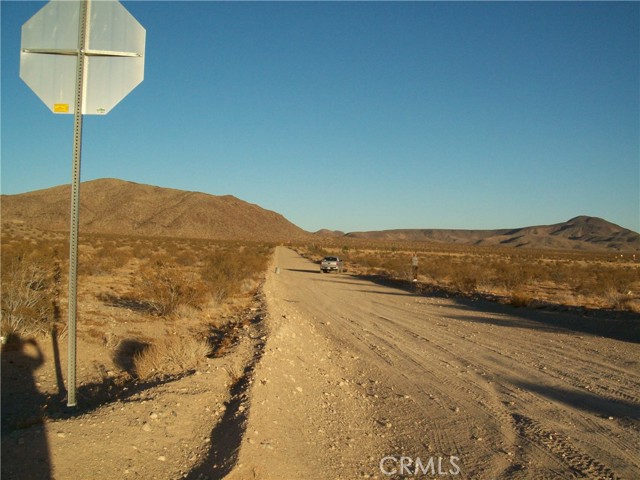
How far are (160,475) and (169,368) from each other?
3.60 m

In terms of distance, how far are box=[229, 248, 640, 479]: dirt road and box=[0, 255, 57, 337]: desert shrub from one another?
15.2 feet

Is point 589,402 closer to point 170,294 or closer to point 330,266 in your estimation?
point 170,294

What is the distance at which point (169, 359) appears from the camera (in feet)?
27.8

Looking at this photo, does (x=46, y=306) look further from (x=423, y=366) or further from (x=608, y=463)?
(x=608, y=463)

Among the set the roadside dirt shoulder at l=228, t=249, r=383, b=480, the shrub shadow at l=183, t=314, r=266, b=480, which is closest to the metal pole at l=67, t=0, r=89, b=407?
the shrub shadow at l=183, t=314, r=266, b=480

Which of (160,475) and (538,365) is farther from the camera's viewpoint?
(538,365)

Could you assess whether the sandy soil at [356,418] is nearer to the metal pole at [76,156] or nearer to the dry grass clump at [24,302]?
the dry grass clump at [24,302]

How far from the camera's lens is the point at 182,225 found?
5689 inches

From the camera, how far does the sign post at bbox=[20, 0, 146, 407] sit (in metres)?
5.58

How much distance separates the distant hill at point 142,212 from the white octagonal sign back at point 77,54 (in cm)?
12472

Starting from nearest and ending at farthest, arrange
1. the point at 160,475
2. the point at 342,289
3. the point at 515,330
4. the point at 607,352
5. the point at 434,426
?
the point at 160,475 < the point at 434,426 < the point at 607,352 < the point at 515,330 < the point at 342,289

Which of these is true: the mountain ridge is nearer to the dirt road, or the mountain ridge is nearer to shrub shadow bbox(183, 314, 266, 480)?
the dirt road

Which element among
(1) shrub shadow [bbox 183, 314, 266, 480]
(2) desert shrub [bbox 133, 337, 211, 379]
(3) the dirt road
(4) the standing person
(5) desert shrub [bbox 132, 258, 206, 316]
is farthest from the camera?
(4) the standing person

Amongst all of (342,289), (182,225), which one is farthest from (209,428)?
(182,225)
